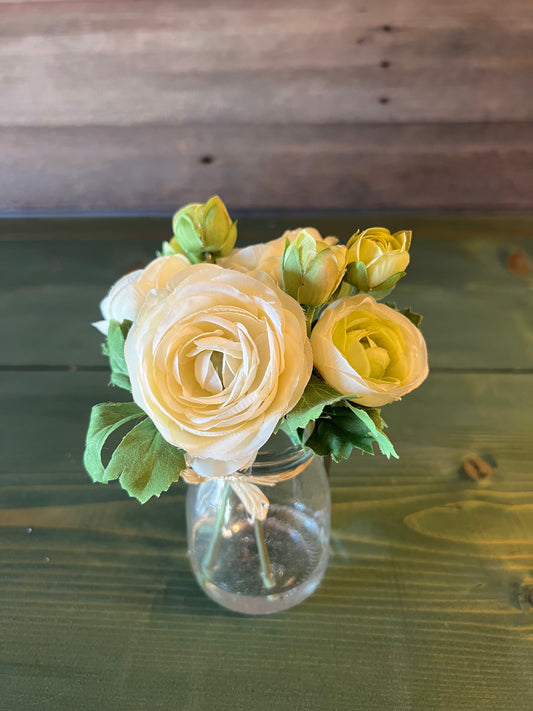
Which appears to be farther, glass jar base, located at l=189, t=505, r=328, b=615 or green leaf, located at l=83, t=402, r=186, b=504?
glass jar base, located at l=189, t=505, r=328, b=615

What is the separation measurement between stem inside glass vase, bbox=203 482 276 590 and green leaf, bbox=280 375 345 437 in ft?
0.50

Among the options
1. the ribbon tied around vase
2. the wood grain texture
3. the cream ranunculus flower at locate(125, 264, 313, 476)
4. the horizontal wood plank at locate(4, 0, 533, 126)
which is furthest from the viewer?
the horizontal wood plank at locate(4, 0, 533, 126)

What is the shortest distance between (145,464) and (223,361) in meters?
0.08

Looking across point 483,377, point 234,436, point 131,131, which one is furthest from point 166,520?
point 131,131

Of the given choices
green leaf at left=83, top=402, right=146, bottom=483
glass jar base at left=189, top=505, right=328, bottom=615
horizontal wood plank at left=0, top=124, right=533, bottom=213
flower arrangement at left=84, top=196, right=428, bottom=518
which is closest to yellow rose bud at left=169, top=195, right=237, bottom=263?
flower arrangement at left=84, top=196, right=428, bottom=518

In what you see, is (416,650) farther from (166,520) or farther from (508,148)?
(508,148)

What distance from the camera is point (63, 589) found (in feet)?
1.72

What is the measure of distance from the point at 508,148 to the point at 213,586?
92 centimetres

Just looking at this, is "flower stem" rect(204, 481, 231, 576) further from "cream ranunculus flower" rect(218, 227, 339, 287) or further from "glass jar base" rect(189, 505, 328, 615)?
"cream ranunculus flower" rect(218, 227, 339, 287)

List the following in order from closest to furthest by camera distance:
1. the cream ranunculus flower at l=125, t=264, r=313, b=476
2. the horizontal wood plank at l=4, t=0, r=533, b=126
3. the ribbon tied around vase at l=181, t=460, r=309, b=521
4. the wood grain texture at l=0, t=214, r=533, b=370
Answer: the cream ranunculus flower at l=125, t=264, r=313, b=476, the ribbon tied around vase at l=181, t=460, r=309, b=521, the wood grain texture at l=0, t=214, r=533, b=370, the horizontal wood plank at l=4, t=0, r=533, b=126

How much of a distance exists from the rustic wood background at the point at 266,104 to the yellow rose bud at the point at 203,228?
708 mm

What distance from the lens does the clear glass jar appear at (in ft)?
1.60

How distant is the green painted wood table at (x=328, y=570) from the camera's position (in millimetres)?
456

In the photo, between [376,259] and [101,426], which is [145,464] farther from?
[376,259]
